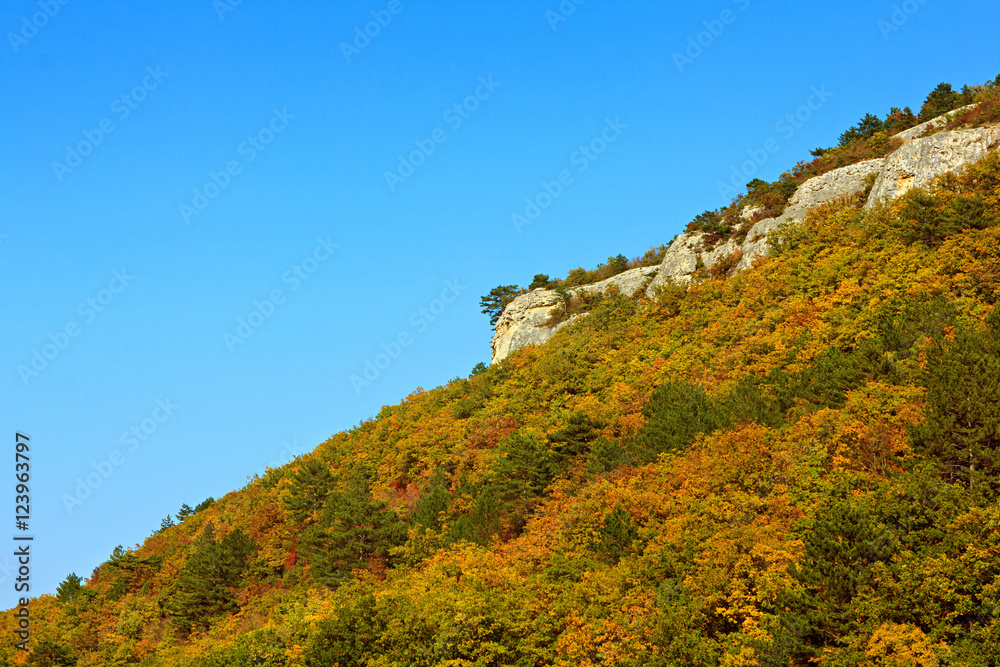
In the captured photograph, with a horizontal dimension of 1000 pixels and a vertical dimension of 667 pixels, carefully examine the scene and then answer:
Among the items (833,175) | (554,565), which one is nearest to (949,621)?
(554,565)

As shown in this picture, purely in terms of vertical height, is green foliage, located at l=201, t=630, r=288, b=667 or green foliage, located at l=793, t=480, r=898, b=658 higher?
green foliage, located at l=201, t=630, r=288, b=667

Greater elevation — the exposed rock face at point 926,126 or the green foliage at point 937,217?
the exposed rock face at point 926,126

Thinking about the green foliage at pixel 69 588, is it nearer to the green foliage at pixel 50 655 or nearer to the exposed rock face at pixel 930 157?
the green foliage at pixel 50 655

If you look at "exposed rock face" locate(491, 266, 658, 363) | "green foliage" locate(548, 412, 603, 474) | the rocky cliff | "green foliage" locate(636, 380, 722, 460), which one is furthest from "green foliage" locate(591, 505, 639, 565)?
"exposed rock face" locate(491, 266, 658, 363)

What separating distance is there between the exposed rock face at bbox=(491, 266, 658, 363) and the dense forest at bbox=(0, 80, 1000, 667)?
572cm

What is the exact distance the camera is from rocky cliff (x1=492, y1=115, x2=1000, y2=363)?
52.5m

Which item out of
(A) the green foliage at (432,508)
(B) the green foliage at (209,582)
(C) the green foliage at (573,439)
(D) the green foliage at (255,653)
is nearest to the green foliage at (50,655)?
(B) the green foliage at (209,582)

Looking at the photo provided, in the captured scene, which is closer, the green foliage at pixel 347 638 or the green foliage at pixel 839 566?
the green foliage at pixel 839 566

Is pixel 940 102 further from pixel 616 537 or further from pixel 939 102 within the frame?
pixel 616 537

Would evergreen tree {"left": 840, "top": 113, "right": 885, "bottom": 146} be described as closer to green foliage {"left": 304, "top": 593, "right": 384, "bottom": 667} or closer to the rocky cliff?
the rocky cliff

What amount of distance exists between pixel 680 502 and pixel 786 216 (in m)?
33.3

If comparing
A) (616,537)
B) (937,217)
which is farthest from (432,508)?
(937,217)

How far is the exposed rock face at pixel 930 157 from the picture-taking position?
169 feet

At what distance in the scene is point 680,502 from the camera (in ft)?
112
